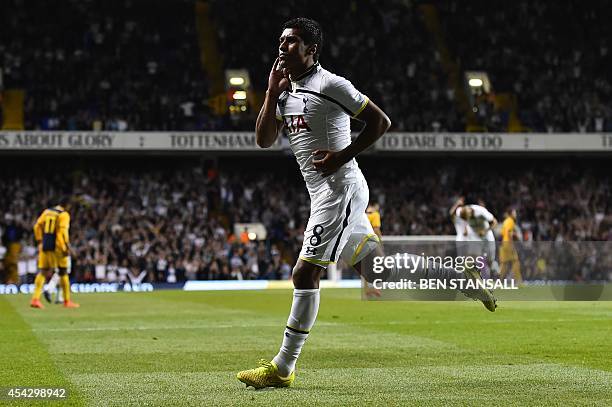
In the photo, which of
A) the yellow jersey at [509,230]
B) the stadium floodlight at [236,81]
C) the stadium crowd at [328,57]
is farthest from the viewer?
the stadium floodlight at [236,81]

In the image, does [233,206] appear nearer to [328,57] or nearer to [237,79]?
[237,79]

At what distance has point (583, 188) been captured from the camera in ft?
138

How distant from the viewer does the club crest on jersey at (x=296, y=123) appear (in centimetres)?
758

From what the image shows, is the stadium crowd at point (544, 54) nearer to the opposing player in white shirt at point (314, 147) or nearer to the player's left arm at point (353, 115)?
the opposing player in white shirt at point (314, 147)

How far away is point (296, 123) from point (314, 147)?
0.22m

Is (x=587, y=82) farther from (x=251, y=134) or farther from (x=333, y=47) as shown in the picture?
(x=251, y=134)

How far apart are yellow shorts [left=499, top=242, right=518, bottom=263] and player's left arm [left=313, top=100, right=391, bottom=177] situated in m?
21.1

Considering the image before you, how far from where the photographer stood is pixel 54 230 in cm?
2023

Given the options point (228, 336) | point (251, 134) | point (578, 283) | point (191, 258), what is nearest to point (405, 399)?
point (228, 336)

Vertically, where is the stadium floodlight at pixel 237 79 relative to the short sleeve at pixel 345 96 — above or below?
above

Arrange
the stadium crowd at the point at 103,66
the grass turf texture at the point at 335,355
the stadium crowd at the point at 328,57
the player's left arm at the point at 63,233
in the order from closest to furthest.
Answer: the grass turf texture at the point at 335,355
the player's left arm at the point at 63,233
the stadium crowd at the point at 103,66
the stadium crowd at the point at 328,57

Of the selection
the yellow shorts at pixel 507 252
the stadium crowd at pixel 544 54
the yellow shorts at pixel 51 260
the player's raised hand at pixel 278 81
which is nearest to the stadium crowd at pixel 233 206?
the stadium crowd at pixel 544 54

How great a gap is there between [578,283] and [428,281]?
2133cm

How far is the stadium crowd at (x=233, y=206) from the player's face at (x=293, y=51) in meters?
27.1
